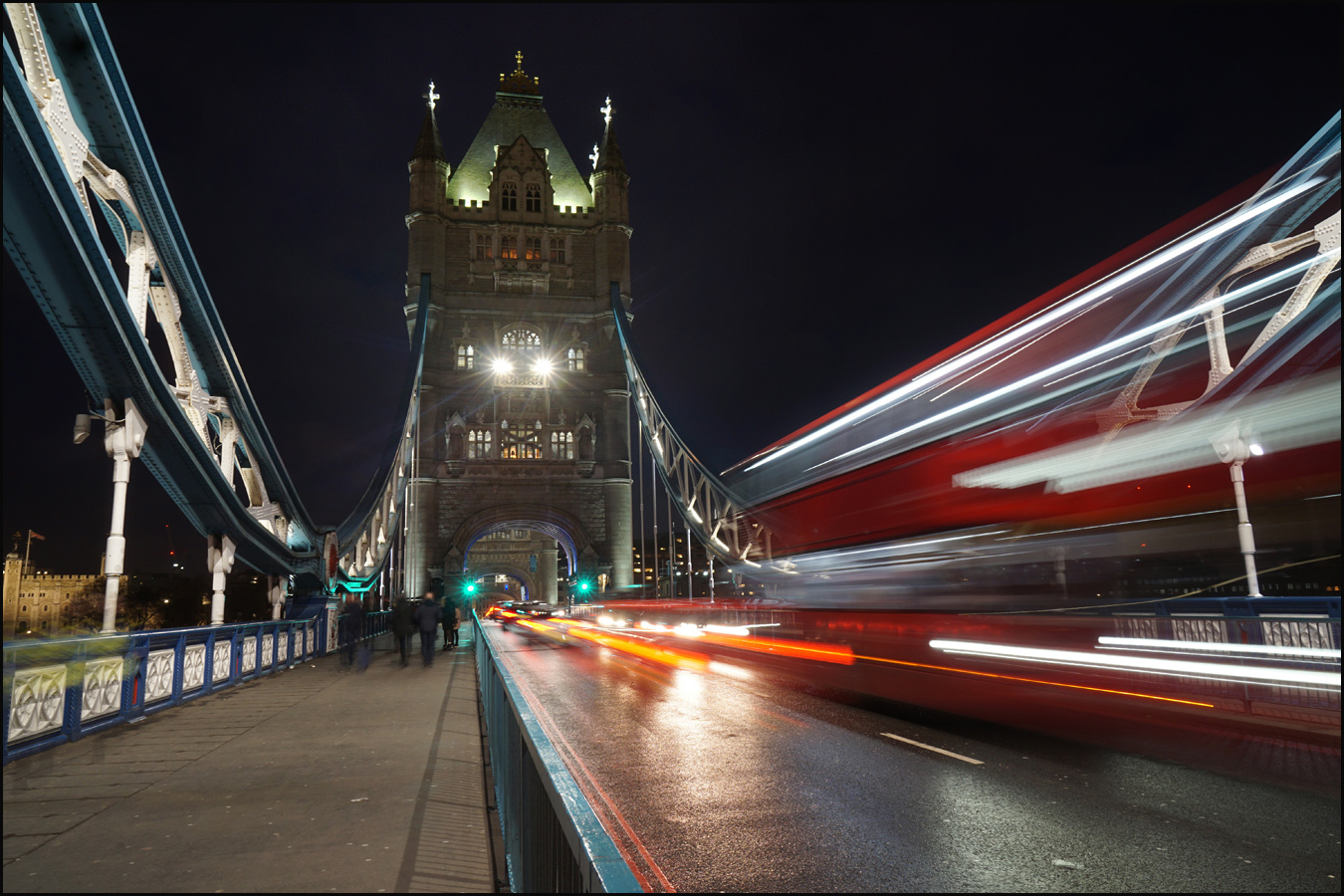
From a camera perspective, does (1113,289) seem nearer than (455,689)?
Yes

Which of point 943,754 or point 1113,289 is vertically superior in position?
point 1113,289

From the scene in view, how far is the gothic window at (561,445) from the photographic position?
46.8 metres

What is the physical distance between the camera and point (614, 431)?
47031mm

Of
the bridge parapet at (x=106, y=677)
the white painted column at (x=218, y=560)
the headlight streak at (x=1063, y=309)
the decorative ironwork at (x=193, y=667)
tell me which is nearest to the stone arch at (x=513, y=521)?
the white painted column at (x=218, y=560)

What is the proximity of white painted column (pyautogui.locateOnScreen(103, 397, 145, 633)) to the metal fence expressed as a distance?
7.34 m

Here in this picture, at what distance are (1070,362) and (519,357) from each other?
1579 inches

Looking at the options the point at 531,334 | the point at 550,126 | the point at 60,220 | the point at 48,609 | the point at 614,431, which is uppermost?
the point at 550,126

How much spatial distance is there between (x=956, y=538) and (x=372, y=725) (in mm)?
6425

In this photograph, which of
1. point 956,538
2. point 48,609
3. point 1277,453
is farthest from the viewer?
point 48,609

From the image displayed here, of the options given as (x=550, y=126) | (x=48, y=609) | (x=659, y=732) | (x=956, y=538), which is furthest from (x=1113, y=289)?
(x=48, y=609)

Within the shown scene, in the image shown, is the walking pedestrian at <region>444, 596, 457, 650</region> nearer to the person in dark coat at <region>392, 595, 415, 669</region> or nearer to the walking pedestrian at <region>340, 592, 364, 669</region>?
the walking pedestrian at <region>340, 592, 364, 669</region>

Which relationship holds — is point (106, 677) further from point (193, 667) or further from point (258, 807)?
point (258, 807)

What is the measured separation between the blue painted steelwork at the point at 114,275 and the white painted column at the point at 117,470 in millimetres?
266

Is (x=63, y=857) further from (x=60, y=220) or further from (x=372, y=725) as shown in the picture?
(x=60, y=220)
